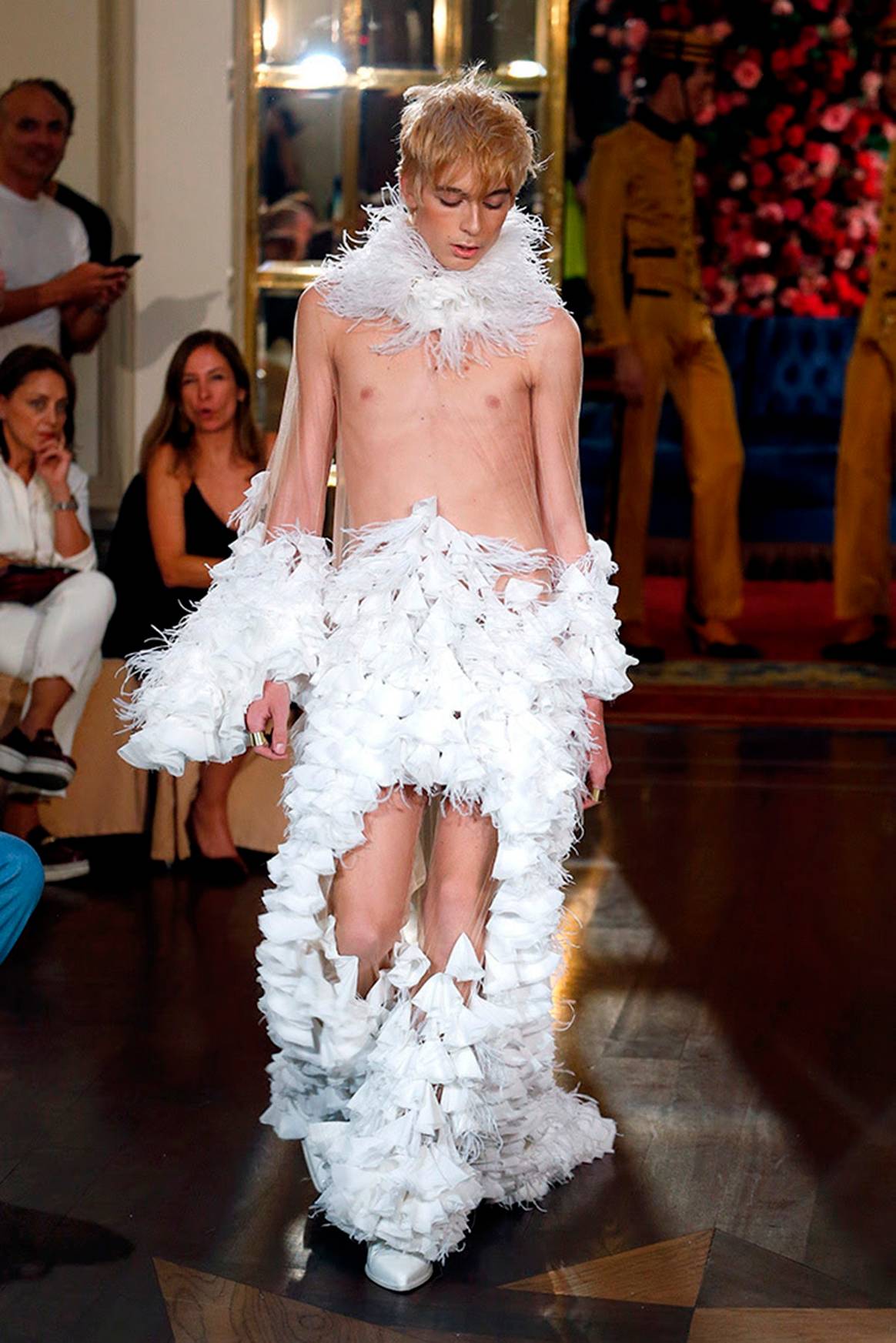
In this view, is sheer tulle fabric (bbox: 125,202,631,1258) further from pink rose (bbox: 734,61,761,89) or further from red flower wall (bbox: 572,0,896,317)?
pink rose (bbox: 734,61,761,89)

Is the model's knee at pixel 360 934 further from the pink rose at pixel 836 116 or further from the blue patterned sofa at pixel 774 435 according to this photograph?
the pink rose at pixel 836 116

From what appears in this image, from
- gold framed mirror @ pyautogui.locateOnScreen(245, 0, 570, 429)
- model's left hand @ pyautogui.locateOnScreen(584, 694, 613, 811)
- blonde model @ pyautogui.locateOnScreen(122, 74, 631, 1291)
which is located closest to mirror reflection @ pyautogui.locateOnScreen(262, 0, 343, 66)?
gold framed mirror @ pyautogui.locateOnScreen(245, 0, 570, 429)

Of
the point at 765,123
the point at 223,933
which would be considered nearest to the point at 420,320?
the point at 223,933

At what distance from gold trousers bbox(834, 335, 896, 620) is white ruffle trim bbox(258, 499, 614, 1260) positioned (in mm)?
5657

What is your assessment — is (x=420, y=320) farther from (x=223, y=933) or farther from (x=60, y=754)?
(x=60, y=754)

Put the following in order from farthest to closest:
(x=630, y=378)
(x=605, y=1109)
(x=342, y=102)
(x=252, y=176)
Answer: (x=630, y=378) < (x=342, y=102) < (x=252, y=176) < (x=605, y=1109)

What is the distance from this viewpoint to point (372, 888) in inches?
108

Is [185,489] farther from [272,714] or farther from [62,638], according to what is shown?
[272,714]

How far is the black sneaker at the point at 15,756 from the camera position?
4.74 m

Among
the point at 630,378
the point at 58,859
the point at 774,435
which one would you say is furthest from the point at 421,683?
the point at 774,435

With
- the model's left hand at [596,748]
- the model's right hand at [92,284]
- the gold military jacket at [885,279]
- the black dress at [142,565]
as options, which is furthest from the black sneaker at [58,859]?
the gold military jacket at [885,279]

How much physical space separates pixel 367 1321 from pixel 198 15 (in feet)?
17.0

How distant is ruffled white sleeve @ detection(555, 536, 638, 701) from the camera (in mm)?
2801

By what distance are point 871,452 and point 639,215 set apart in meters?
1.39
